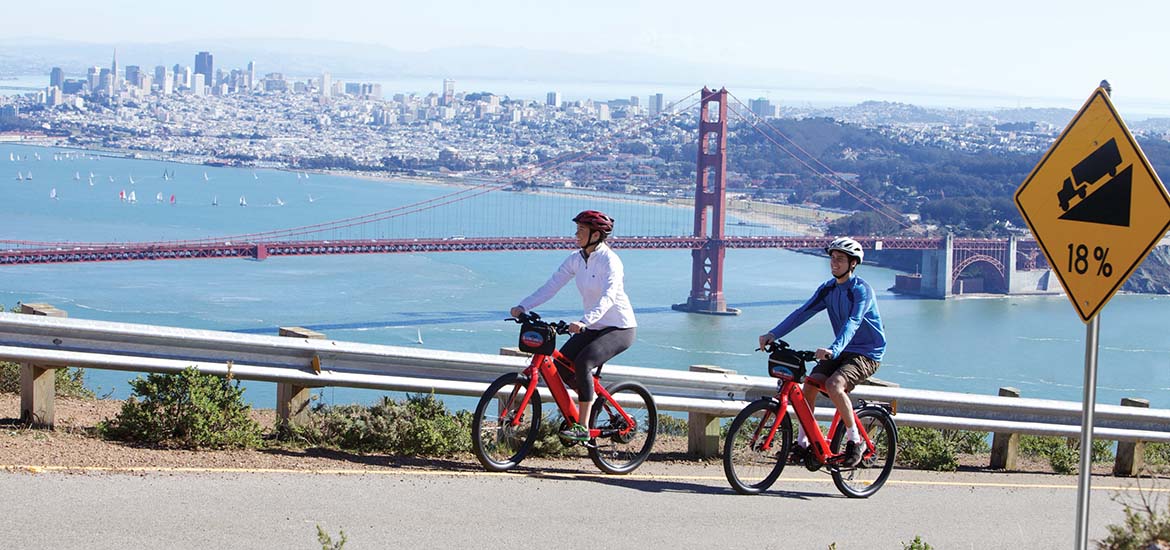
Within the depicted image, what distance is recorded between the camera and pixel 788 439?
6.14 metres

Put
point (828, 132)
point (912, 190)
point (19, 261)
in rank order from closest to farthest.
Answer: point (19, 261) → point (912, 190) → point (828, 132)

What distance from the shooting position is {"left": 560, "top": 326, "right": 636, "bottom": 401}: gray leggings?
6.00 meters

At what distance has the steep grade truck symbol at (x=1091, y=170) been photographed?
158 inches

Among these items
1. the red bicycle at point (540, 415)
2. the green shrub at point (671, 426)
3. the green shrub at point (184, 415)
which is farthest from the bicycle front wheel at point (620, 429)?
the green shrub at point (671, 426)

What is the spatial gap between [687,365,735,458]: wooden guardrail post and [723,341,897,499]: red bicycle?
0.60 meters

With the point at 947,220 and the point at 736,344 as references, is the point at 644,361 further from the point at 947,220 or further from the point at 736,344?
the point at 947,220

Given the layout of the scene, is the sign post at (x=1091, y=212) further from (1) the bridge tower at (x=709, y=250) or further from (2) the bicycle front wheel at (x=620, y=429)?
(1) the bridge tower at (x=709, y=250)

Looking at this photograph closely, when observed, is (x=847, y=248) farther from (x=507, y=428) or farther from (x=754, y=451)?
(x=507, y=428)

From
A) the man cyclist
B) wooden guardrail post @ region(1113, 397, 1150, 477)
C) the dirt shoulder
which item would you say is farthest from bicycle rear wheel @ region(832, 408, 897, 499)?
wooden guardrail post @ region(1113, 397, 1150, 477)

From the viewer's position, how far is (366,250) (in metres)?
52.6

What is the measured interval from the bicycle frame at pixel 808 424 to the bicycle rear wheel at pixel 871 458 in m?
0.05

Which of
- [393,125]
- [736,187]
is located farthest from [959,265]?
[393,125]

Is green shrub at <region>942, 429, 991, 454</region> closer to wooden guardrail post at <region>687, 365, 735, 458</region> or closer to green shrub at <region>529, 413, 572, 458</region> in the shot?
wooden guardrail post at <region>687, 365, 735, 458</region>

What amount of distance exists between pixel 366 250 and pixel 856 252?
4741cm
